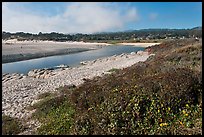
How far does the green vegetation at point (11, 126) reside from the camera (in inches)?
261

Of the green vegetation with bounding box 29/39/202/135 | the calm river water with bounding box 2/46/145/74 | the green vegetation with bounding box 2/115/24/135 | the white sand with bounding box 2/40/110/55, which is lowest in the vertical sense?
the calm river water with bounding box 2/46/145/74

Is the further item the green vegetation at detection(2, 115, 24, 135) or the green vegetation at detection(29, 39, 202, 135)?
the green vegetation at detection(2, 115, 24, 135)

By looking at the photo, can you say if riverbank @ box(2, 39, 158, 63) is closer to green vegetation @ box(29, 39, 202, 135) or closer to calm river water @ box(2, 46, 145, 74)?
calm river water @ box(2, 46, 145, 74)

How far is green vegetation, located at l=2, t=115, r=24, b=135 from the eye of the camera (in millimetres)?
6621

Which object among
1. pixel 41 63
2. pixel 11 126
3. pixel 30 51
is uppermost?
pixel 11 126

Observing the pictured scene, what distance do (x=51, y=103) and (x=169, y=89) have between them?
3.64m

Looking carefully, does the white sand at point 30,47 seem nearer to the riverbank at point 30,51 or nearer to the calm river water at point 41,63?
the riverbank at point 30,51

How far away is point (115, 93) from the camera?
22.5 feet

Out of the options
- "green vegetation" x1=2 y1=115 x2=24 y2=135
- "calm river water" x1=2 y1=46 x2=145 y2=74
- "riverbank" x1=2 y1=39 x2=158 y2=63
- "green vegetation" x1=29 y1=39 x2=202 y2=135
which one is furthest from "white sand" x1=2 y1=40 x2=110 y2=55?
"green vegetation" x1=29 y1=39 x2=202 y2=135

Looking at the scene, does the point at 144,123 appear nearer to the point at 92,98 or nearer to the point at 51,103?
the point at 92,98

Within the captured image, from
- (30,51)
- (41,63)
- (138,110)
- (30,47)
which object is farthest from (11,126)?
(30,47)

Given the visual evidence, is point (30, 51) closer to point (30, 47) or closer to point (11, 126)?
point (30, 47)

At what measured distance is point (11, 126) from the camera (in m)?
7.00

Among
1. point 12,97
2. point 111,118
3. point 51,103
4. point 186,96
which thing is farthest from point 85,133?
point 12,97
